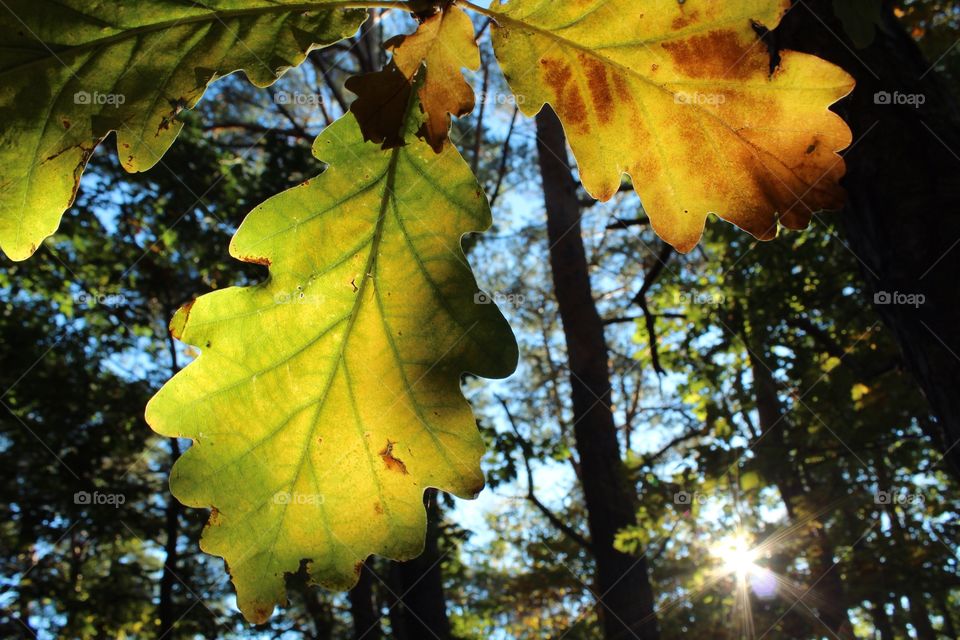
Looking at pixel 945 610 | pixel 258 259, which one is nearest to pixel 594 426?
pixel 258 259

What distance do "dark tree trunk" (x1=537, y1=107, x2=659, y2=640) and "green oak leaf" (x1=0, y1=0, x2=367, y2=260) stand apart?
5764 mm

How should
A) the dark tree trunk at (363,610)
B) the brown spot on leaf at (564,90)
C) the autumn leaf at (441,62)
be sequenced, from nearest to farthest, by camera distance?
1. the autumn leaf at (441,62)
2. the brown spot on leaf at (564,90)
3. the dark tree trunk at (363,610)

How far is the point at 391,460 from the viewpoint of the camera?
3.31 feet

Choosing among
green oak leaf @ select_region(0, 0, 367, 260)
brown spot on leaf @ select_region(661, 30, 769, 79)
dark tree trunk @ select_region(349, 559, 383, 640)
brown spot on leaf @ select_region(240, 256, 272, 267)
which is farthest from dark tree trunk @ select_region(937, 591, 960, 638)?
green oak leaf @ select_region(0, 0, 367, 260)

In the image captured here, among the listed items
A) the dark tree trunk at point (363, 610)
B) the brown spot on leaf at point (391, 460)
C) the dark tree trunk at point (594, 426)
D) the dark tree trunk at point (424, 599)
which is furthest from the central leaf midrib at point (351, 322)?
the dark tree trunk at point (363, 610)

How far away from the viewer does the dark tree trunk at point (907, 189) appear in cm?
156

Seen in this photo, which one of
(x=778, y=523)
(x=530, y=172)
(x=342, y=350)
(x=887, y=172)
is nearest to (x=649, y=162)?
(x=342, y=350)

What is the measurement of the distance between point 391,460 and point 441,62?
58 centimetres

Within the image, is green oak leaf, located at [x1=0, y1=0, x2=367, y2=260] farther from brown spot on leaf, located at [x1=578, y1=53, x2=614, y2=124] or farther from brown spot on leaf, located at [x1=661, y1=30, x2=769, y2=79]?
brown spot on leaf, located at [x1=661, y1=30, x2=769, y2=79]

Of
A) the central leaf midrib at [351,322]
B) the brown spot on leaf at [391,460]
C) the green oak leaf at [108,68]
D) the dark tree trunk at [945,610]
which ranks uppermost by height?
the dark tree trunk at [945,610]

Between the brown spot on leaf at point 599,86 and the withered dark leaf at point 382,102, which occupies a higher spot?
the brown spot on leaf at point 599,86

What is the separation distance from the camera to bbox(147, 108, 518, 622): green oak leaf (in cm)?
96

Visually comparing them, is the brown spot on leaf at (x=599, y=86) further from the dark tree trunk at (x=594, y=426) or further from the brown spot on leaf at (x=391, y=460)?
the dark tree trunk at (x=594, y=426)

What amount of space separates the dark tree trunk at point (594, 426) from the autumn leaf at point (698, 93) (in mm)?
5591
